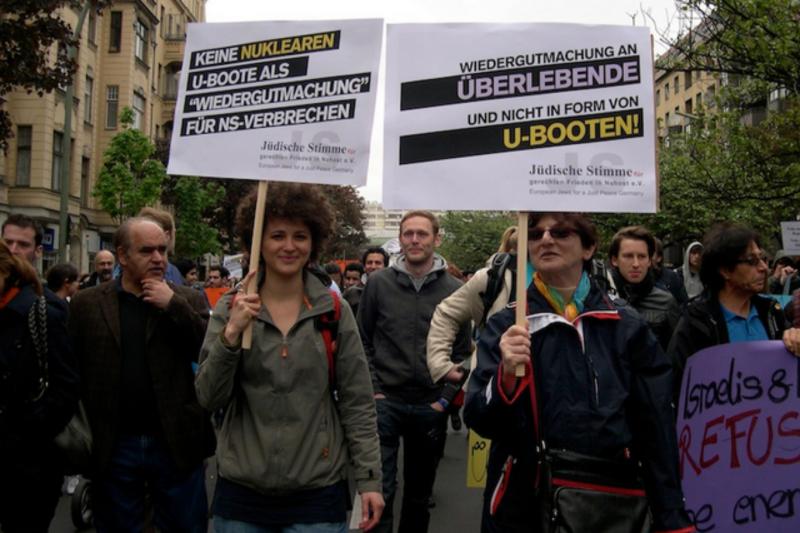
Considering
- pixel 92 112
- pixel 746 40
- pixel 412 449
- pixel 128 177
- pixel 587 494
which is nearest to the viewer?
pixel 587 494

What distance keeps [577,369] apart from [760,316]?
1601 millimetres

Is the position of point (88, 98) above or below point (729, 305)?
above

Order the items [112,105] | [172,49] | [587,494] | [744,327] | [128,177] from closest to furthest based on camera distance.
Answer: [587,494] → [744,327] → [128,177] → [112,105] → [172,49]

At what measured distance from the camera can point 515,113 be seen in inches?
130

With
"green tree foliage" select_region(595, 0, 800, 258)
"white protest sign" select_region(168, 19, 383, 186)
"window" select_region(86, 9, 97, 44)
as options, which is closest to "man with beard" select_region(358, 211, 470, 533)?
"white protest sign" select_region(168, 19, 383, 186)

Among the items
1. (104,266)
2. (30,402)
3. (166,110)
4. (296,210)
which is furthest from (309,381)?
(166,110)

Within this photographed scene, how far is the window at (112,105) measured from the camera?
39.0m

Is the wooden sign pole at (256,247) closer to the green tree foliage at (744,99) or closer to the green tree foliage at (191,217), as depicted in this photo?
the green tree foliage at (744,99)

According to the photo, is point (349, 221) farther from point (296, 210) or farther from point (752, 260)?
point (296, 210)

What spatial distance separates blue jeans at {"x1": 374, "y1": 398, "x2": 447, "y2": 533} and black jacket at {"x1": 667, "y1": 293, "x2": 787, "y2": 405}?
167cm

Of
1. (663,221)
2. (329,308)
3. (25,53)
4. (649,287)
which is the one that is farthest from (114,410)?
(663,221)

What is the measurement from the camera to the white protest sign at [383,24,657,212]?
3.24 meters

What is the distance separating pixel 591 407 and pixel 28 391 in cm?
242

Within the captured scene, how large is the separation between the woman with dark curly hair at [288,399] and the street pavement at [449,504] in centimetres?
303
